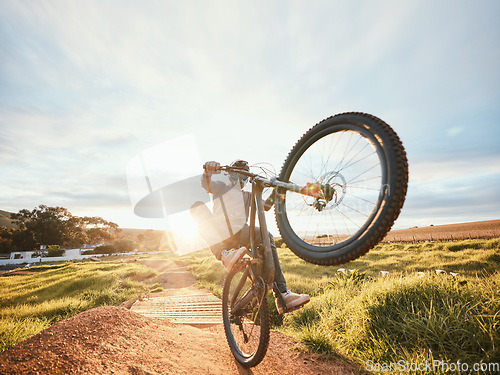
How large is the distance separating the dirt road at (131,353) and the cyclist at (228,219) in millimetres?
1265

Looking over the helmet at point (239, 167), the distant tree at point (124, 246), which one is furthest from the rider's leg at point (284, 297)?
the distant tree at point (124, 246)

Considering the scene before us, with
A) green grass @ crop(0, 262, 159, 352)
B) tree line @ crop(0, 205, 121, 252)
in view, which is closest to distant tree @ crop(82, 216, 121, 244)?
tree line @ crop(0, 205, 121, 252)

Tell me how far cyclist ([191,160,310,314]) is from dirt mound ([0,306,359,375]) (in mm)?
1268

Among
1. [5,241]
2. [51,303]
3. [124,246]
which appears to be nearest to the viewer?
[51,303]

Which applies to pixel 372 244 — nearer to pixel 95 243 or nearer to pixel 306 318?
pixel 306 318

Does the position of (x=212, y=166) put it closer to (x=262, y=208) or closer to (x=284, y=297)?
(x=262, y=208)

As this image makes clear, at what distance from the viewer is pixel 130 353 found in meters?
3.32

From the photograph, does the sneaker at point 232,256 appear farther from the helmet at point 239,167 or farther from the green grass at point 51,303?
the green grass at point 51,303

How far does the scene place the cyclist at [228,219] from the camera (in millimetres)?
3576

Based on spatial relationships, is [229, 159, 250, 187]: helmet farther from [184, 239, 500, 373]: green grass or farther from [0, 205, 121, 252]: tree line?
[0, 205, 121, 252]: tree line

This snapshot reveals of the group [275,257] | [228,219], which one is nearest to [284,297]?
[275,257]

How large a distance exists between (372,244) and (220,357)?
329cm

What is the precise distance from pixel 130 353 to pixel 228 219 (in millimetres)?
2452

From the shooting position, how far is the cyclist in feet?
11.7
